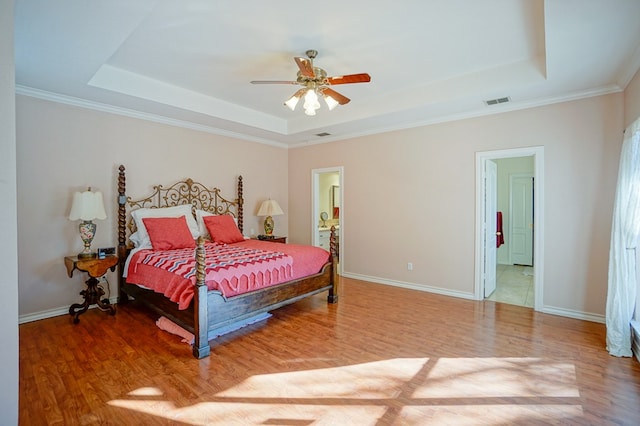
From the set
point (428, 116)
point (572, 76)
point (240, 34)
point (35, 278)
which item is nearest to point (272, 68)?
point (240, 34)

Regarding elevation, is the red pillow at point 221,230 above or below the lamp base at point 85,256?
above

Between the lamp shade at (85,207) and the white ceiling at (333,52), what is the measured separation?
4.05 ft

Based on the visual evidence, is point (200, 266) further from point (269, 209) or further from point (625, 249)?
point (625, 249)

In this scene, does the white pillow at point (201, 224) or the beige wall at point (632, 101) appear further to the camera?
the white pillow at point (201, 224)

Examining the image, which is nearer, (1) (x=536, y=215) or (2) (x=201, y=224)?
(1) (x=536, y=215)

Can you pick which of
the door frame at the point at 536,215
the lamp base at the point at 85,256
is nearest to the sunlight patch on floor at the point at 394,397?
the door frame at the point at 536,215

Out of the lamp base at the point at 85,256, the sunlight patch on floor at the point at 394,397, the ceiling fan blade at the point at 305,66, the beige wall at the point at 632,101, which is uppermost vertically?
the ceiling fan blade at the point at 305,66

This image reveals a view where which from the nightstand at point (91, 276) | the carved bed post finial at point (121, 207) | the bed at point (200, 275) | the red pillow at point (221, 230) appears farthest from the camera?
the red pillow at point (221, 230)

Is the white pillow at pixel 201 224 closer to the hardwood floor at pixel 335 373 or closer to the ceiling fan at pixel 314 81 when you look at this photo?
the hardwood floor at pixel 335 373

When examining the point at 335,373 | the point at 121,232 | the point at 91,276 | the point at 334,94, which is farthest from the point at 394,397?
the point at 121,232

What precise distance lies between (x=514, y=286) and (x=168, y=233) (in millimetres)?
5609

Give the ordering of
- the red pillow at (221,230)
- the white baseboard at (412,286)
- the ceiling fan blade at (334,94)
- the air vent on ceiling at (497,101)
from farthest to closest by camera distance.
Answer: the red pillow at (221,230) → the white baseboard at (412,286) → the air vent on ceiling at (497,101) → the ceiling fan blade at (334,94)

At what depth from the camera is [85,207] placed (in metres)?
3.54

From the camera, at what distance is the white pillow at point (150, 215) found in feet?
13.7
